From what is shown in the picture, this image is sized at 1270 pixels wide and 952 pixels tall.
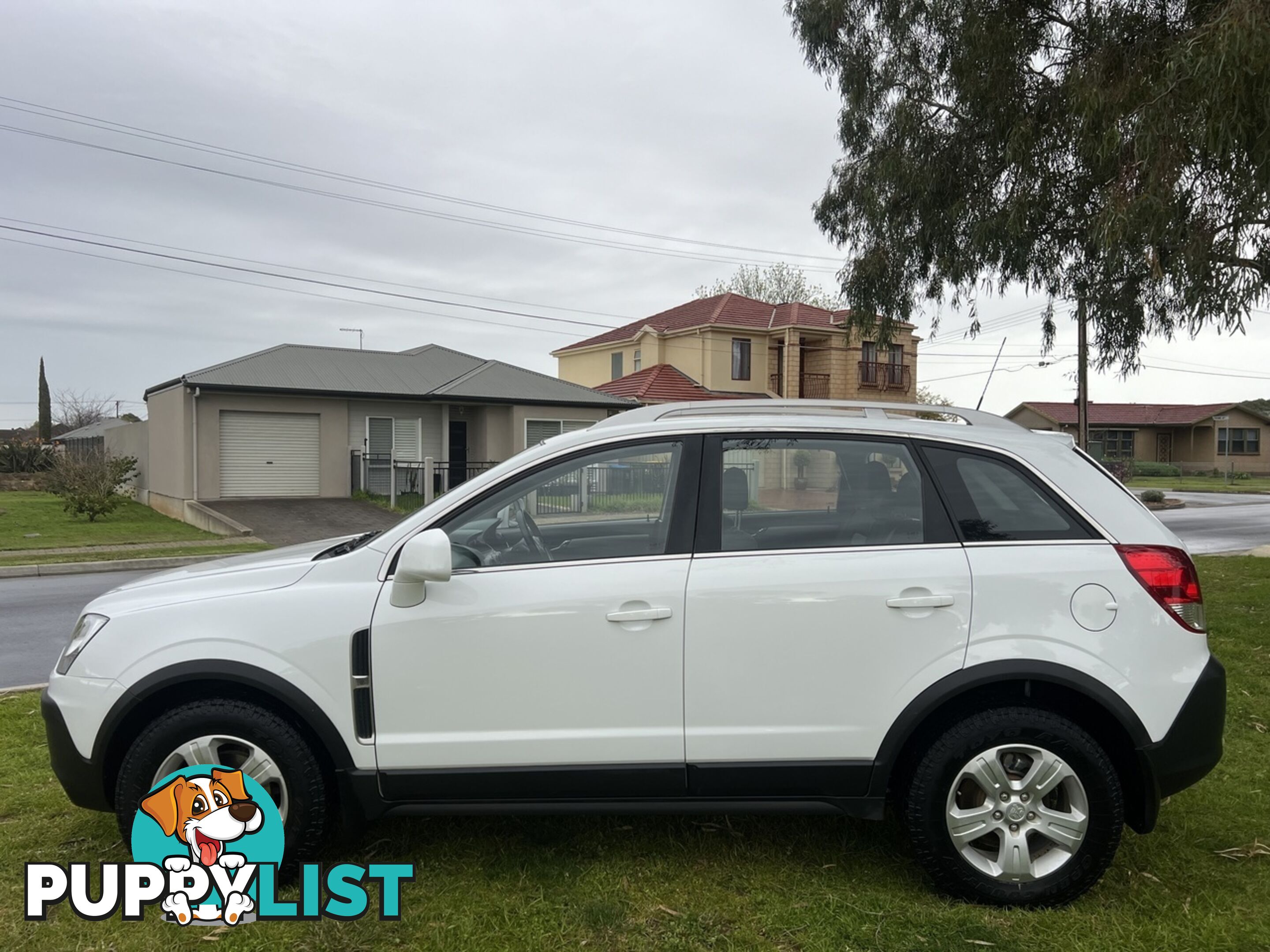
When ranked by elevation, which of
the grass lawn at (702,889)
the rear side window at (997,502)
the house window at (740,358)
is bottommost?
the grass lawn at (702,889)

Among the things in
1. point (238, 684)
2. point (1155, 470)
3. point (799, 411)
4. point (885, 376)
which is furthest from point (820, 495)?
point (1155, 470)

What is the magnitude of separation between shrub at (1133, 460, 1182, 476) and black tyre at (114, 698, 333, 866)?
181 ft

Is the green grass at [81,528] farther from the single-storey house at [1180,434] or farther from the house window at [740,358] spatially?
the single-storey house at [1180,434]

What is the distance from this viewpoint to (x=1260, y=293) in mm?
7684

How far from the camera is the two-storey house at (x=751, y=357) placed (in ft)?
118

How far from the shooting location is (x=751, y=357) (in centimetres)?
3700

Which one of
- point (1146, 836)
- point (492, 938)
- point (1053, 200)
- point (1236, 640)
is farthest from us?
point (1053, 200)

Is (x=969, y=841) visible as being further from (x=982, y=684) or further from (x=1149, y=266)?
(x=1149, y=266)

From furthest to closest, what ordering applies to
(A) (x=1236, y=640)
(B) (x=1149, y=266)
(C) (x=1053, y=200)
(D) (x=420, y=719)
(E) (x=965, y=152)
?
(E) (x=965, y=152)
(C) (x=1053, y=200)
(B) (x=1149, y=266)
(A) (x=1236, y=640)
(D) (x=420, y=719)

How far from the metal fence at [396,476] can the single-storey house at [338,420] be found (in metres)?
0.04

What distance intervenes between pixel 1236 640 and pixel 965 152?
6.07m

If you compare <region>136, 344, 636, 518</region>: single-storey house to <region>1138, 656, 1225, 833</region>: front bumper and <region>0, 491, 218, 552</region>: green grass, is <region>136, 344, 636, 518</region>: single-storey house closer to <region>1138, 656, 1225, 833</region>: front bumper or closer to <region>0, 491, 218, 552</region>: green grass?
<region>0, 491, 218, 552</region>: green grass

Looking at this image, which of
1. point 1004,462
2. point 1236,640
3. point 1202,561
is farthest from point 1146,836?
point 1202,561

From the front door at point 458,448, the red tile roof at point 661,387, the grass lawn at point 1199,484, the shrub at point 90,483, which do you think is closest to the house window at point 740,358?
the red tile roof at point 661,387
